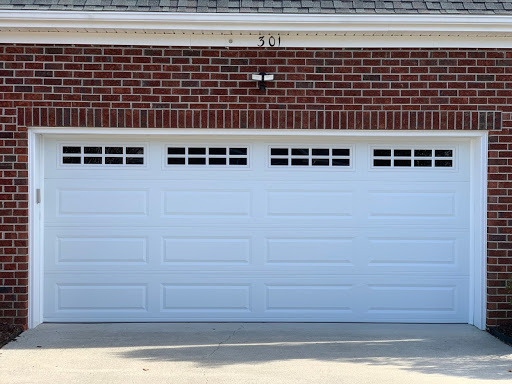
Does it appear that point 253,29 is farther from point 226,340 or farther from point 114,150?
point 226,340

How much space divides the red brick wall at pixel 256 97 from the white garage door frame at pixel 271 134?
3.6 inches

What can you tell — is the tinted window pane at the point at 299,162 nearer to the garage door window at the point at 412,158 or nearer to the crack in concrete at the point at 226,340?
the garage door window at the point at 412,158

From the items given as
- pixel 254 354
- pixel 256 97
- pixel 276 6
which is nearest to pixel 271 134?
pixel 256 97

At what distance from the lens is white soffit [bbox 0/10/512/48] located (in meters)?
8.70

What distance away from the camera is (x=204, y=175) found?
374 inches

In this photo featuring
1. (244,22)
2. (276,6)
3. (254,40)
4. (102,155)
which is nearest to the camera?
(244,22)

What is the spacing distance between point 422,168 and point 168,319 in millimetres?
3407

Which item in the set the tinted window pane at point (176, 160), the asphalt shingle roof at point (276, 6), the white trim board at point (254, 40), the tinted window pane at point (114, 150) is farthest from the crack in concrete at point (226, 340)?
the asphalt shingle roof at point (276, 6)

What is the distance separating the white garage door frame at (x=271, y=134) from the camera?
915cm

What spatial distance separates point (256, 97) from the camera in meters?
9.13

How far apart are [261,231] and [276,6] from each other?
2.53 metres

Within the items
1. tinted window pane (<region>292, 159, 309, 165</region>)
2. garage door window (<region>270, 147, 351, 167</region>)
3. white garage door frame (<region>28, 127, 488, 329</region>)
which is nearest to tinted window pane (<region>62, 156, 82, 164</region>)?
white garage door frame (<region>28, 127, 488, 329</region>)

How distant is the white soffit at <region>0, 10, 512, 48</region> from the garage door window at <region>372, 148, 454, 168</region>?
121cm

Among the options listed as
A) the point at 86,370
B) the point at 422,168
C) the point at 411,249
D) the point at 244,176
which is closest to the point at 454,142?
the point at 422,168
